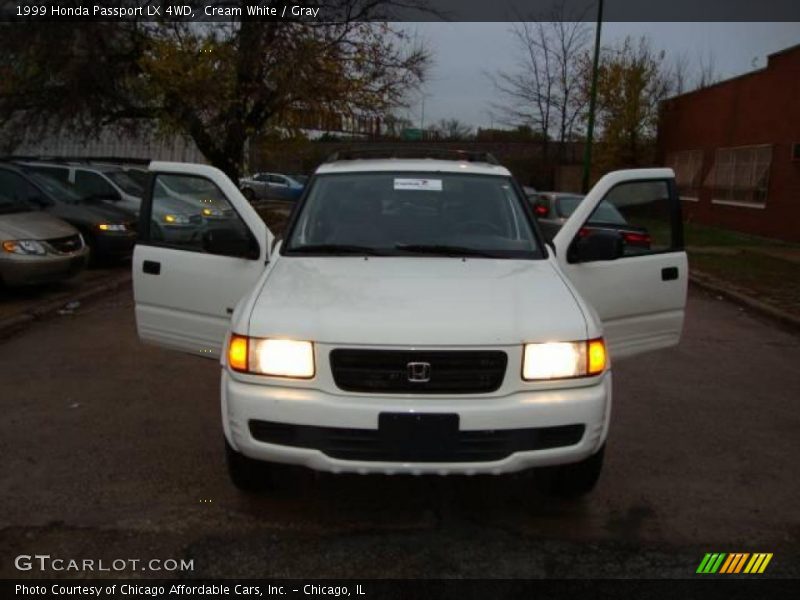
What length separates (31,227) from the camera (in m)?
9.05

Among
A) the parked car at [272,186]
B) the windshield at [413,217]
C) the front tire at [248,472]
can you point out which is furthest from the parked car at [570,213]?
the parked car at [272,186]

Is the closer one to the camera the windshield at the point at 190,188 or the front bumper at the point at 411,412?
the front bumper at the point at 411,412

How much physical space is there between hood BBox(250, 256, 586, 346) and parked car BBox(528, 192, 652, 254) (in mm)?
6765

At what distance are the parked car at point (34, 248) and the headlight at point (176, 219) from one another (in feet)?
4.28

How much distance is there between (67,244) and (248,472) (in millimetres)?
6597

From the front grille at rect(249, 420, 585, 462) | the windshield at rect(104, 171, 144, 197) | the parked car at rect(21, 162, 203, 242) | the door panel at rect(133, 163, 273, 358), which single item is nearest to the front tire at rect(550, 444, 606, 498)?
the front grille at rect(249, 420, 585, 462)

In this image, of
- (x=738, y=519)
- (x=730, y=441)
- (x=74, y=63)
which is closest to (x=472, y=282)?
(x=738, y=519)

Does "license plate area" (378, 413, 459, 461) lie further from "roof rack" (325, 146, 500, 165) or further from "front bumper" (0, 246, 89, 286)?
"front bumper" (0, 246, 89, 286)

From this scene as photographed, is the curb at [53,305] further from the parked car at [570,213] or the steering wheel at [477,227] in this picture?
the parked car at [570,213]

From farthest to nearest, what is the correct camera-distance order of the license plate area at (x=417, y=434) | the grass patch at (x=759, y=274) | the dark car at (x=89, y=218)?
the dark car at (x=89, y=218) < the grass patch at (x=759, y=274) < the license plate area at (x=417, y=434)

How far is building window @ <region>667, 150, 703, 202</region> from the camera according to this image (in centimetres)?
2573

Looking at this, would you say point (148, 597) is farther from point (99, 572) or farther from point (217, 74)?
point (217, 74)

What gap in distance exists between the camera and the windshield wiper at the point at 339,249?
169 inches

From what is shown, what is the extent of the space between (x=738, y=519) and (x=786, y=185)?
58.1ft
